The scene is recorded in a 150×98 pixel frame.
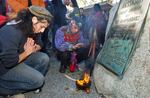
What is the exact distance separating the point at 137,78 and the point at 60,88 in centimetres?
160

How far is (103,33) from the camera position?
6.53 meters

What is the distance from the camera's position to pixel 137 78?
4.42 metres

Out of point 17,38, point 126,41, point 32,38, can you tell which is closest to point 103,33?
point 126,41

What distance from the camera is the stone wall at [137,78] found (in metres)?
4.34

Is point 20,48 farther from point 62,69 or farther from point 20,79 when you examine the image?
point 62,69

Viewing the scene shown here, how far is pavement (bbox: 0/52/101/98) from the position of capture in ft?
17.2

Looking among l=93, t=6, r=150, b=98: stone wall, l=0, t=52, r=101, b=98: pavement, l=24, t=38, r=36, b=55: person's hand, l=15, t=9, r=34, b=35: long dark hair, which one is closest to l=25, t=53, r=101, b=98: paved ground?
l=0, t=52, r=101, b=98: pavement

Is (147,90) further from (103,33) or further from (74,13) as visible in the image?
(74,13)

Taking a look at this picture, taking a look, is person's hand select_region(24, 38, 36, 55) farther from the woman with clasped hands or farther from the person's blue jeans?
the person's blue jeans

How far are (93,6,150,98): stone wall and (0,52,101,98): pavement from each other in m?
0.45

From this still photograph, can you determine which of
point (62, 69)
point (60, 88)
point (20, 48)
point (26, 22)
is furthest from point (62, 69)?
point (26, 22)

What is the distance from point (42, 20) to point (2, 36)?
561 millimetres

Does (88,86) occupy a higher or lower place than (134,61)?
lower

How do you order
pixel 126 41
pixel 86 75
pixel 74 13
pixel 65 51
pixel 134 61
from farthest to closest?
1. pixel 74 13
2. pixel 65 51
3. pixel 86 75
4. pixel 126 41
5. pixel 134 61
